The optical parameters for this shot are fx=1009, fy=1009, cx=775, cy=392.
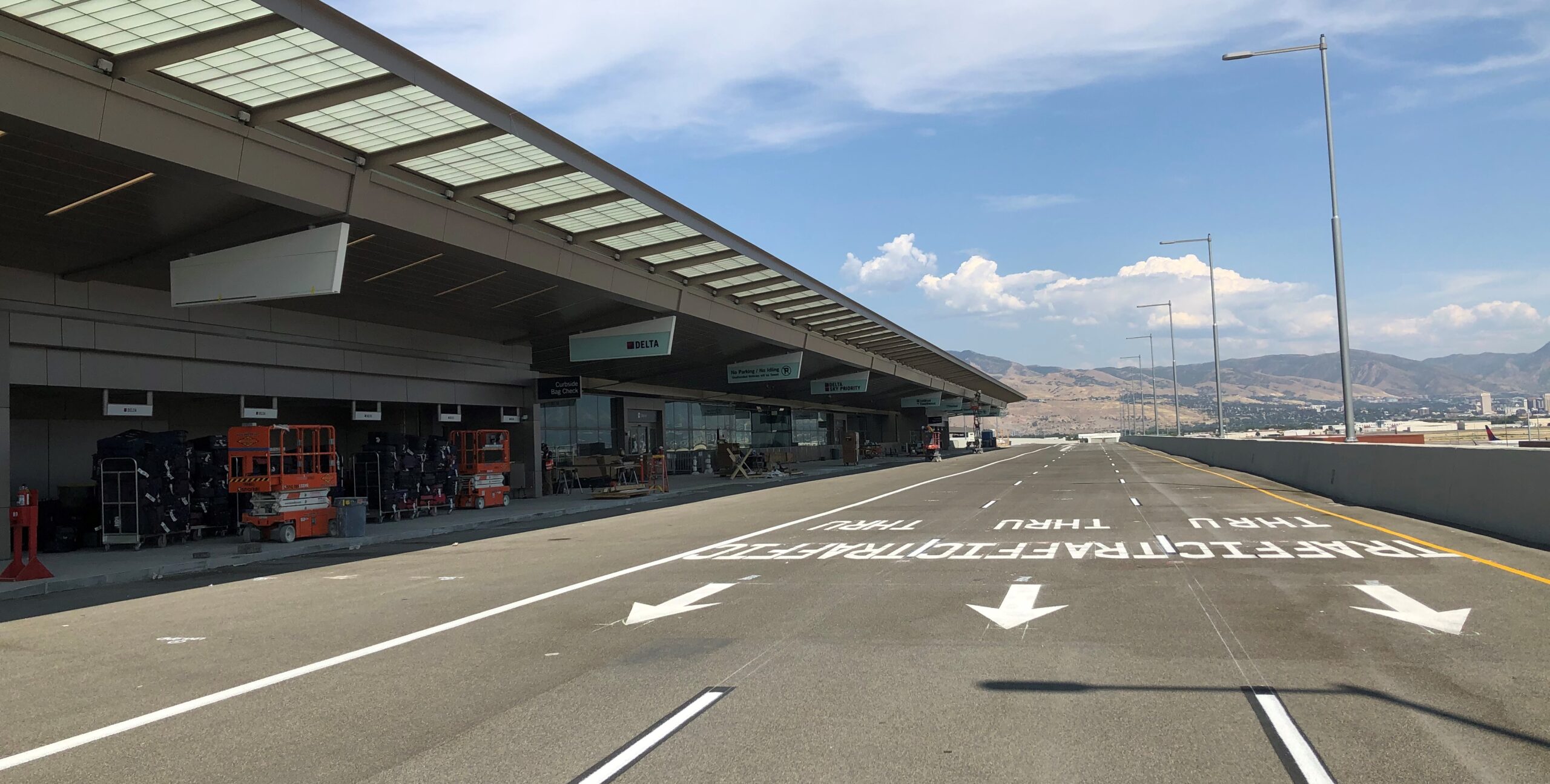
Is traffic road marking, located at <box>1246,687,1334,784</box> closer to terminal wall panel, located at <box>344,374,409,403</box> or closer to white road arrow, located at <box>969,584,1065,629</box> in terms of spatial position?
white road arrow, located at <box>969,584,1065,629</box>

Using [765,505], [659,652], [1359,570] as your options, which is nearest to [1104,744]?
[659,652]

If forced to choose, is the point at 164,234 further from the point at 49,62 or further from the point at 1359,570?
the point at 1359,570

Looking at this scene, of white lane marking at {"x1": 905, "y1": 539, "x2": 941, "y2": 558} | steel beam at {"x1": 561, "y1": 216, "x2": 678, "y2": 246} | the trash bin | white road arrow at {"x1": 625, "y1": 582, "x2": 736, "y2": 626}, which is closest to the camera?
white road arrow at {"x1": 625, "y1": 582, "x2": 736, "y2": 626}

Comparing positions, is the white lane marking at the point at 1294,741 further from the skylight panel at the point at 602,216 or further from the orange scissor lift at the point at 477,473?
the orange scissor lift at the point at 477,473

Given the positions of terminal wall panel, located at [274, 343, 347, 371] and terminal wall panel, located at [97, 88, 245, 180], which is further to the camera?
terminal wall panel, located at [274, 343, 347, 371]

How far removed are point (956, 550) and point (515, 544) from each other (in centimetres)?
817

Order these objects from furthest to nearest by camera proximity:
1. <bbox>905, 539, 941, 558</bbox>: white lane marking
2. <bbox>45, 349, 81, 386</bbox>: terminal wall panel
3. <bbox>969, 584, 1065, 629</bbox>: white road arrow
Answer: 1. <bbox>45, 349, 81, 386</bbox>: terminal wall panel
2. <bbox>905, 539, 941, 558</bbox>: white lane marking
3. <bbox>969, 584, 1065, 629</bbox>: white road arrow

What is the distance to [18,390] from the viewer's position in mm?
19312

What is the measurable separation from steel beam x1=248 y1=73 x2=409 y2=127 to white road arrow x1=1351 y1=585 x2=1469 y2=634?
515 inches

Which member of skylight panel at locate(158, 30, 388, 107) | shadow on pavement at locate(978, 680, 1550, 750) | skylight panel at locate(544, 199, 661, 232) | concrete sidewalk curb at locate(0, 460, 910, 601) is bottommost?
concrete sidewalk curb at locate(0, 460, 910, 601)

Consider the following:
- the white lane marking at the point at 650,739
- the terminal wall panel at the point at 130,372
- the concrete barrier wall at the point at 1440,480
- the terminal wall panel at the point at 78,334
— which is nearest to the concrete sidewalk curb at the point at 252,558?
the terminal wall panel at the point at 130,372

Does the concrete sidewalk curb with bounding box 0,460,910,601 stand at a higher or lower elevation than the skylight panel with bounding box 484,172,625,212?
lower

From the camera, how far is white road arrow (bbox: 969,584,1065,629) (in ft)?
29.5

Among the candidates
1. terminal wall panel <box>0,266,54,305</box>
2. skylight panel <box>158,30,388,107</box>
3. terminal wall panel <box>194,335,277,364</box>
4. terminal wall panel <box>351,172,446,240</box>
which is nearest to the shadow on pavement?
skylight panel <box>158,30,388,107</box>
